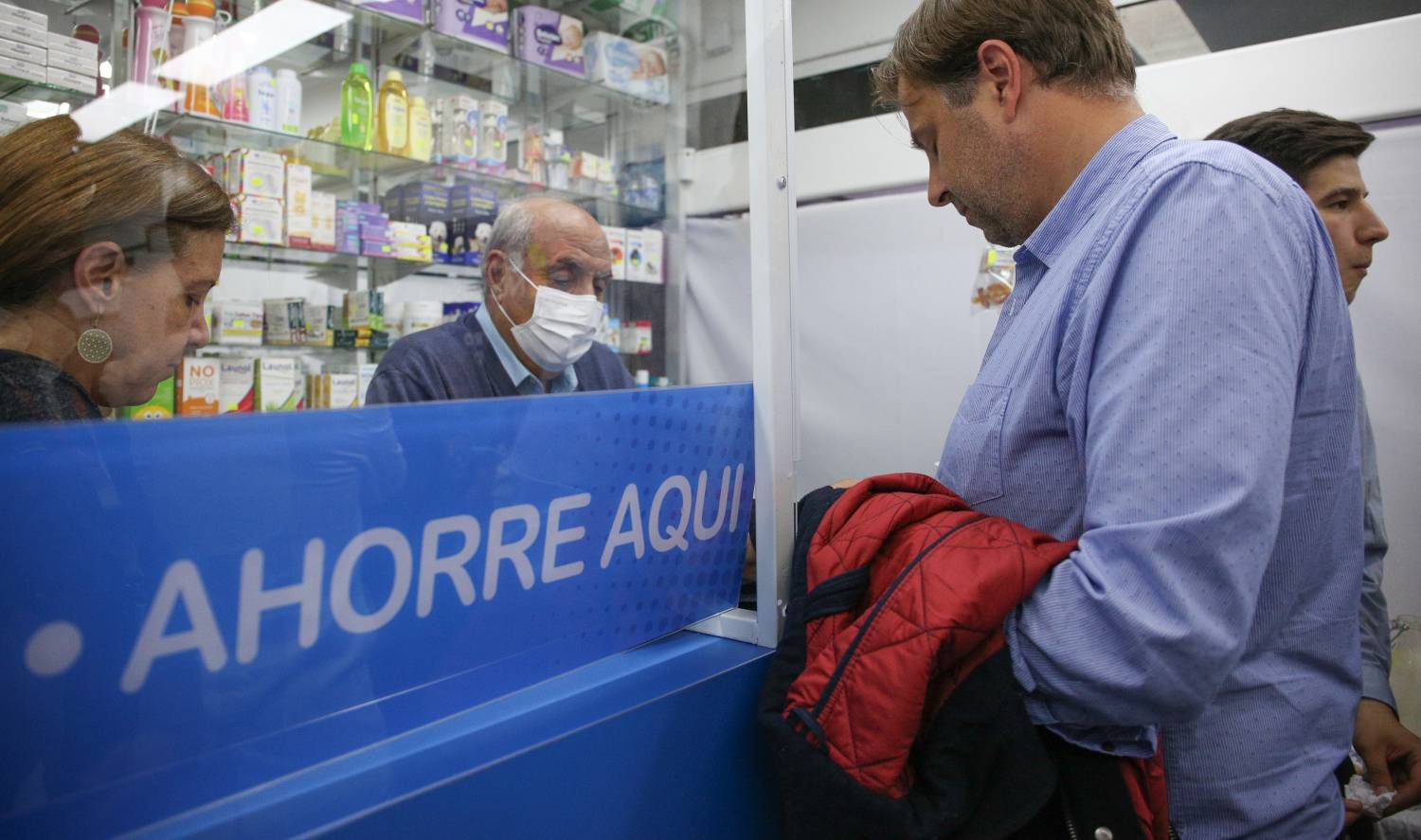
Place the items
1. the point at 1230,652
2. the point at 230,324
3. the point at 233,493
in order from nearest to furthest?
the point at 233,493, the point at 1230,652, the point at 230,324

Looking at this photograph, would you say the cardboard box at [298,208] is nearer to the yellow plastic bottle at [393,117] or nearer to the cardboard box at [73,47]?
the yellow plastic bottle at [393,117]

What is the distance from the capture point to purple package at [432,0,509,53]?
2873mm

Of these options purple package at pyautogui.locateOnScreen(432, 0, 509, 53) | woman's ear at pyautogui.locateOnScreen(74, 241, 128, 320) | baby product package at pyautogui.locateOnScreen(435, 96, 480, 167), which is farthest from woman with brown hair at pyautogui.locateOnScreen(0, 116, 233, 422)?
purple package at pyautogui.locateOnScreen(432, 0, 509, 53)

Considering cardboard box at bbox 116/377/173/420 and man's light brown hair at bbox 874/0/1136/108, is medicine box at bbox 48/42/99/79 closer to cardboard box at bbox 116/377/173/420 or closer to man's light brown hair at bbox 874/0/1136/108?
cardboard box at bbox 116/377/173/420

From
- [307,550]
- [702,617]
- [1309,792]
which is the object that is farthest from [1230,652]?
[307,550]

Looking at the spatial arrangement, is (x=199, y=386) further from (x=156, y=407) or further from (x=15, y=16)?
(x=15, y=16)

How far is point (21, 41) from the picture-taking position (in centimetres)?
128

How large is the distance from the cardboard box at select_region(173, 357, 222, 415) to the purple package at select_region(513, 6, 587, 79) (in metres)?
2.43

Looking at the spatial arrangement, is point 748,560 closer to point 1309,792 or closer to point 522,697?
point 522,697

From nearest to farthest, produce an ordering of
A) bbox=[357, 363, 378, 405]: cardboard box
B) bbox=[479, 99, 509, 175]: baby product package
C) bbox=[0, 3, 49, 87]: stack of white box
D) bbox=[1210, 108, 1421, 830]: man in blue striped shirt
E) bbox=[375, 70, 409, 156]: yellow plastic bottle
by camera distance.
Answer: bbox=[0, 3, 49, 87]: stack of white box, bbox=[357, 363, 378, 405]: cardboard box, bbox=[1210, 108, 1421, 830]: man in blue striped shirt, bbox=[375, 70, 409, 156]: yellow plastic bottle, bbox=[479, 99, 509, 175]: baby product package

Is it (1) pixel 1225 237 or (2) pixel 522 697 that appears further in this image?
(2) pixel 522 697

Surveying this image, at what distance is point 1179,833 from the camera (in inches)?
39.4

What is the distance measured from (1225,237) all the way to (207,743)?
1.01 meters

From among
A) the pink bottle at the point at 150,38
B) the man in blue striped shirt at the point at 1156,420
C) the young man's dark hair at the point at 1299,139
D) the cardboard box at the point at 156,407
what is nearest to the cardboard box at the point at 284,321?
the pink bottle at the point at 150,38
